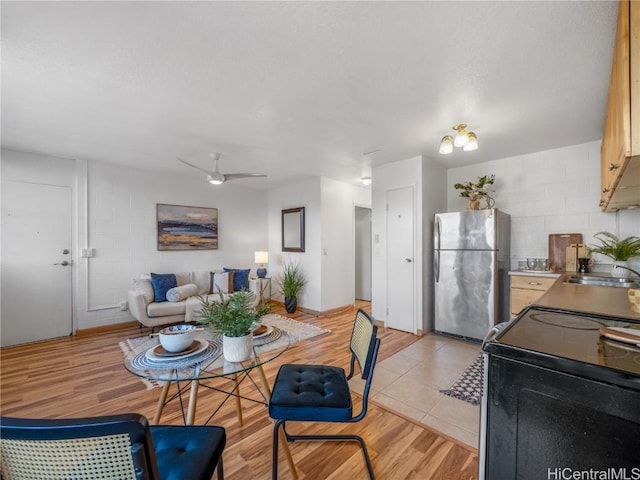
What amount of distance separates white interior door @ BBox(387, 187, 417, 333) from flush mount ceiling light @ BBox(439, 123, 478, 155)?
1.06 meters

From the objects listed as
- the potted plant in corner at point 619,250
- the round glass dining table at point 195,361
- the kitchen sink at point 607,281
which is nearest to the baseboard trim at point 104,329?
the round glass dining table at point 195,361

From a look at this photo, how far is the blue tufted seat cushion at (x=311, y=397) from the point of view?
134 centimetres

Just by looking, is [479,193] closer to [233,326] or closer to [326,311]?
[326,311]

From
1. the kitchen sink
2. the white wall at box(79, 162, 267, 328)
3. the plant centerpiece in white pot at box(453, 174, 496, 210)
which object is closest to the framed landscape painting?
the white wall at box(79, 162, 267, 328)

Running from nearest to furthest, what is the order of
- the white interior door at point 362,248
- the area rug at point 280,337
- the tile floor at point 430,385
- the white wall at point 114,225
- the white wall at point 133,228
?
the area rug at point 280,337
the tile floor at point 430,385
the white wall at point 114,225
the white wall at point 133,228
the white interior door at point 362,248

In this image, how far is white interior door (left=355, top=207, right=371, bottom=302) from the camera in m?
5.89

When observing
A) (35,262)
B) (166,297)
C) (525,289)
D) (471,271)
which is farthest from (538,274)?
(35,262)

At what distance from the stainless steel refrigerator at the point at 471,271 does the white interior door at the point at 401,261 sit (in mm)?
315

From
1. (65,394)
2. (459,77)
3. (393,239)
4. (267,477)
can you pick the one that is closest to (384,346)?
(393,239)

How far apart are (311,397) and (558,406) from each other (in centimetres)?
102

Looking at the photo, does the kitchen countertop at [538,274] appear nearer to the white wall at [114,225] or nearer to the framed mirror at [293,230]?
the framed mirror at [293,230]

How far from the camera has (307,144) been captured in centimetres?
321

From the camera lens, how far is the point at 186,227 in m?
4.75

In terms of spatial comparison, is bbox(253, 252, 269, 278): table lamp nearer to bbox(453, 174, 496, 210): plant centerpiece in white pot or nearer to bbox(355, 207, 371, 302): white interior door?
bbox(355, 207, 371, 302): white interior door
